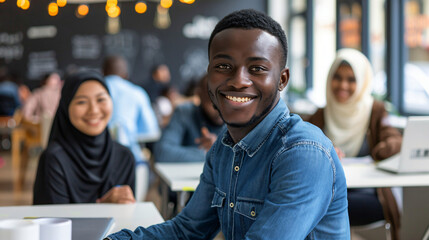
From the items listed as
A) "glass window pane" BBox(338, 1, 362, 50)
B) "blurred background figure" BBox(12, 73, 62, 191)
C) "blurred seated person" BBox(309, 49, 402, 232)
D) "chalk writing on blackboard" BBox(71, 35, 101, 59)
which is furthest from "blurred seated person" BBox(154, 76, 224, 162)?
"chalk writing on blackboard" BBox(71, 35, 101, 59)

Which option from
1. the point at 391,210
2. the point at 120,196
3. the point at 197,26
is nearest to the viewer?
the point at 120,196

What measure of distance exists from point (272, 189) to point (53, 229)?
0.50m

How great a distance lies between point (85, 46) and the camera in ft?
34.9

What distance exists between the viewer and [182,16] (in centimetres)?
1071

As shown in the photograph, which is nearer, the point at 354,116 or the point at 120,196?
the point at 120,196

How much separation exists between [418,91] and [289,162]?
4.29 metres

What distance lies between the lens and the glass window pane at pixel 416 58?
197 inches

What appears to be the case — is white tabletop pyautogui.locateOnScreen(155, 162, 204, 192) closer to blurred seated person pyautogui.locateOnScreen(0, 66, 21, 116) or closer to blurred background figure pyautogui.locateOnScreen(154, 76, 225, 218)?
blurred background figure pyautogui.locateOnScreen(154, 76, 225, 218)

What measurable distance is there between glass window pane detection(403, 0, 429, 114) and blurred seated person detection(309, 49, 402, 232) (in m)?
1.48

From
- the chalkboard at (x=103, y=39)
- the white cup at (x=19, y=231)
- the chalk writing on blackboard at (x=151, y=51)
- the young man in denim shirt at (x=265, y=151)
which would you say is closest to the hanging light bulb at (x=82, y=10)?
the chalkboard at (x=103, y=39)

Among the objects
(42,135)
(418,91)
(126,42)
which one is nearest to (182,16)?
(126,42)

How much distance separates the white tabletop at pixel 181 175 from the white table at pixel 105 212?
44 centimetres

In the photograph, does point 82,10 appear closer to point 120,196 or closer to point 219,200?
point 120,196

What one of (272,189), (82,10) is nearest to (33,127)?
(82,10)
